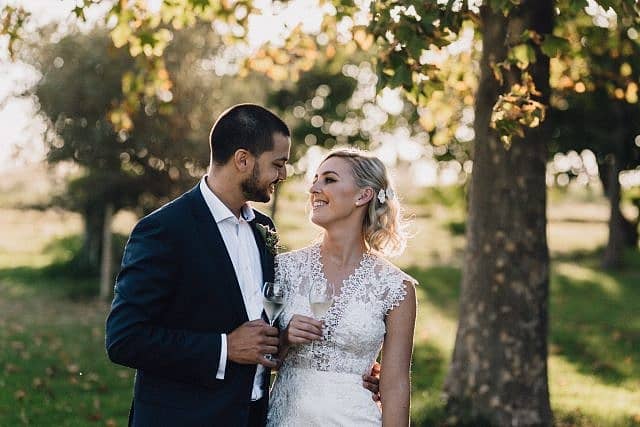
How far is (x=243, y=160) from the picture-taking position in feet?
15.4

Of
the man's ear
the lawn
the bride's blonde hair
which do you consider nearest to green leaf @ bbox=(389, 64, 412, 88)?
the lawn

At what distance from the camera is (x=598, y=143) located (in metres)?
26.0

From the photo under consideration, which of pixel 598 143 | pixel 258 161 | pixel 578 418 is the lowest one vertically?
pixel 578 418

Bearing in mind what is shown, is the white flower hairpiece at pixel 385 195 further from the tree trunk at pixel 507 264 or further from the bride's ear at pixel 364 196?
the tree trunk at pixel 507 264

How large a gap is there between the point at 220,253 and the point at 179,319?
377 mm

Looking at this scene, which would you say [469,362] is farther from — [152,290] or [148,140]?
[148,140]

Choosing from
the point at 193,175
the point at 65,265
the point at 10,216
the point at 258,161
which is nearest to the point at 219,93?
the point at 193,175

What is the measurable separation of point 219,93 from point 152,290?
14.8 metres

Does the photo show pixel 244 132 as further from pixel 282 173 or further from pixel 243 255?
pixel 243 255

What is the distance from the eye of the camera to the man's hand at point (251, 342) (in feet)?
14.1

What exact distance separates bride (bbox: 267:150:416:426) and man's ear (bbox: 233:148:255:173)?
0.39 m

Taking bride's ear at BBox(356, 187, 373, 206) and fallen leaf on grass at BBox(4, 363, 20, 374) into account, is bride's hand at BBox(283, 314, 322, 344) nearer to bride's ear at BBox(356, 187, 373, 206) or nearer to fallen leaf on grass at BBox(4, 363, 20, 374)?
bride's ear at BBox(356, 187, 373, 206)

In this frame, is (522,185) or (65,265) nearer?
(522,185)

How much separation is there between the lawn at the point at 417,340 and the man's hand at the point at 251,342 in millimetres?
2080
